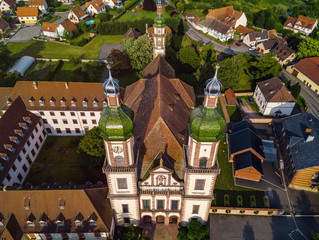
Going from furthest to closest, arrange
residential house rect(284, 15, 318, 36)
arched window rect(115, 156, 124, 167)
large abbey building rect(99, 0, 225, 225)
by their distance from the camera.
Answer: residential house rect(284, 15, 318, 36), arched window rect(115, 156, 124, 167), large abbey building rect(99, 0, 225, 225)

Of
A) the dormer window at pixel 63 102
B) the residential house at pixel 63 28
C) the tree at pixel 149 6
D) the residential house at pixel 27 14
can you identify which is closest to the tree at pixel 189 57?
the dormer window at pixel 63 102

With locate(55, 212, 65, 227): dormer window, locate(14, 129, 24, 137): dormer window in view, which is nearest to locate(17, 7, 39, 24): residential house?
locate(14, 129, 24, 137): dormer window

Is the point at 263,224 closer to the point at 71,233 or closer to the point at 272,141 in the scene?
the point at 272,141

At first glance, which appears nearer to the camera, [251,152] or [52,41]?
[251,152]

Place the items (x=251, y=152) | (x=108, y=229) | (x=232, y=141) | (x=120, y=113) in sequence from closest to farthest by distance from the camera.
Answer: (x=120, y=113) < (x=108, y=229) < (x=251, y=152) < (x=232, y=141)

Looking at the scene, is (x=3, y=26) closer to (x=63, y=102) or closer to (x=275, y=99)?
(x=63, y=102)

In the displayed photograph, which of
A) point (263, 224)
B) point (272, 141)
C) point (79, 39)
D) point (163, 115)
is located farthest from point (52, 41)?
point (263, 224)

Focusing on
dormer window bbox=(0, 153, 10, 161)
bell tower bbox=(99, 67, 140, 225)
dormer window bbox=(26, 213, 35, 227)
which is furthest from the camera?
dormer window bbox=(0, 153, 10, 161)

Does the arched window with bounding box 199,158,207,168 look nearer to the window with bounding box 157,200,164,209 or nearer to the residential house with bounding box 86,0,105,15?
the window with bounding box 157,200,164,209

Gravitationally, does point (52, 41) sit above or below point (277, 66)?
below
